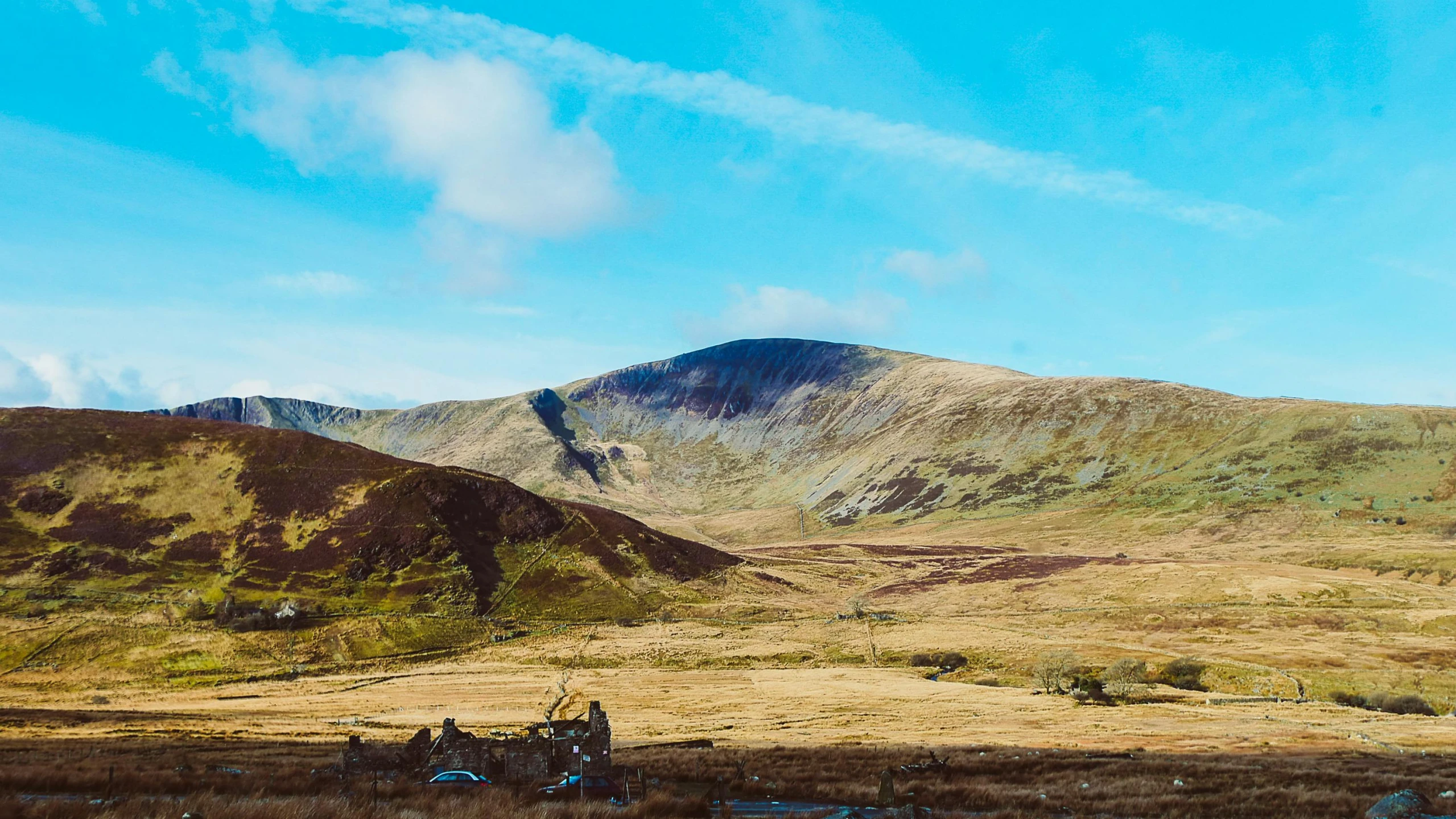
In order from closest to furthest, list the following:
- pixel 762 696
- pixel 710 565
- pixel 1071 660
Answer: pixel 762 696, pixel 1071 660, pixel 710 565

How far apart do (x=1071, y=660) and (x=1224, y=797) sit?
5647 centimetres

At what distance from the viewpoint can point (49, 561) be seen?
100750 mm

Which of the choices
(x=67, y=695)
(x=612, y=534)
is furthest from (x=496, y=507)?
(x=67, y=695)

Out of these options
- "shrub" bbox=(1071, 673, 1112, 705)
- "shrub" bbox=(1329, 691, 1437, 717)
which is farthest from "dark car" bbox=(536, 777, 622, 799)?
"shrub" bbox=(1329, 691, 1437, 717)

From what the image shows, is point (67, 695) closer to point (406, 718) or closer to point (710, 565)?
point (406, 718)

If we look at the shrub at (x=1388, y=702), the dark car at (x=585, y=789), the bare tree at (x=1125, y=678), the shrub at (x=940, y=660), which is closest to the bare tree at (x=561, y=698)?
the dark car at (x=585, y=789)

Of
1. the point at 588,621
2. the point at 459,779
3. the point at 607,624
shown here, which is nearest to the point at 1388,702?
the point at 459,779

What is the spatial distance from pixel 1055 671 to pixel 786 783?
180 ft

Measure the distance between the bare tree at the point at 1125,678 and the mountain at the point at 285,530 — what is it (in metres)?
68.4

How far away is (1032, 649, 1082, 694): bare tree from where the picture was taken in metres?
74.3

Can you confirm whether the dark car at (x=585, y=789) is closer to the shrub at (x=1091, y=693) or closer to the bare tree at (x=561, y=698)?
the bare tree at (x=561, y=698)

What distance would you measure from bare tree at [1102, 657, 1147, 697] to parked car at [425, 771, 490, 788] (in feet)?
188

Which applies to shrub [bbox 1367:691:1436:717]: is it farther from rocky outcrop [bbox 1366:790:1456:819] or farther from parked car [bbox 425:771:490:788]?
parked car [bbox 425:771:490:788]

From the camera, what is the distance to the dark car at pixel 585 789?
23.7 m
